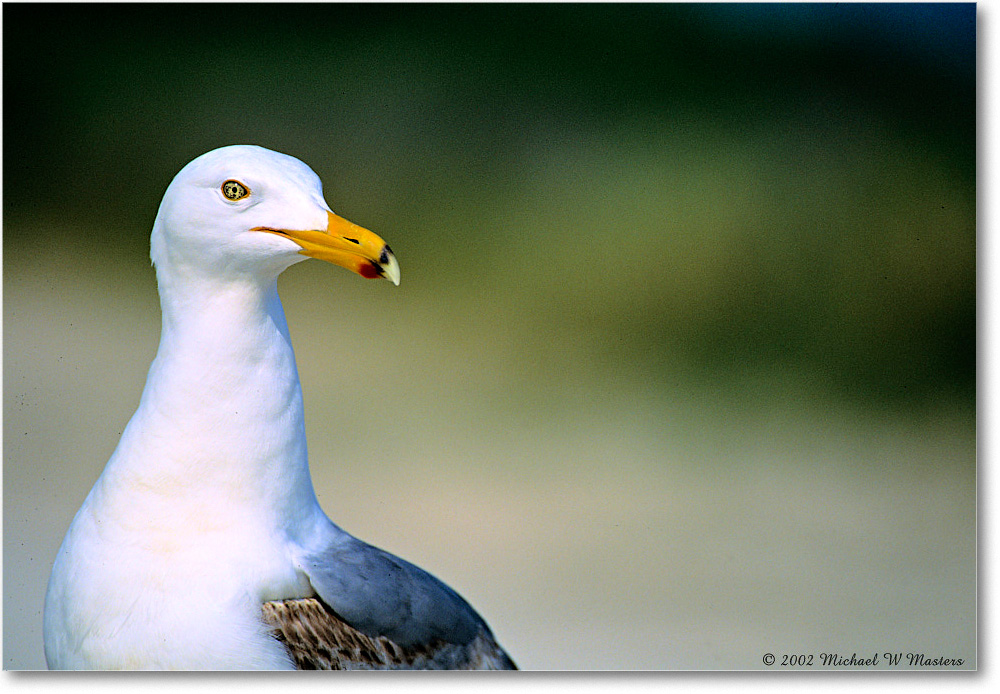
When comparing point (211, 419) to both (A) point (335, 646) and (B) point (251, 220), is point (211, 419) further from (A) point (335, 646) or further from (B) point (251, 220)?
(A) point (335, 646)

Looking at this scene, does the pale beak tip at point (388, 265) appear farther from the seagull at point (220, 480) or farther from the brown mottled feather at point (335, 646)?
the brown mottled feather at point (335, 646)

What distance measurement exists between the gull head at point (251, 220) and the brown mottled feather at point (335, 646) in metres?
0.59

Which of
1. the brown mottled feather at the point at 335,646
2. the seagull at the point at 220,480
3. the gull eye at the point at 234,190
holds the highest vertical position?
the gull eye at the point at 234,190

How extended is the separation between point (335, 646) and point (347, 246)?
2.33 feet

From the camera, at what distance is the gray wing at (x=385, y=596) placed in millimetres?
1953

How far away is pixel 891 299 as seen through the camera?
8.70 ft

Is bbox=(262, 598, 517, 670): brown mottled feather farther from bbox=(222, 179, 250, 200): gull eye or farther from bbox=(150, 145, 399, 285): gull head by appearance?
bbox=(222, 179, 250, 200): gull eye

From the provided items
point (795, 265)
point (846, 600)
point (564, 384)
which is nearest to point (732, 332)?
point (795, 265)

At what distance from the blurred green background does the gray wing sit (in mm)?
A: 491

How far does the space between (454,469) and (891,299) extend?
114 cm

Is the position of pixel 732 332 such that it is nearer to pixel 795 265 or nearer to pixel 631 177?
pixel 795 265

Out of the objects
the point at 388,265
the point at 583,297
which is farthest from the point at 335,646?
the point at 583,297

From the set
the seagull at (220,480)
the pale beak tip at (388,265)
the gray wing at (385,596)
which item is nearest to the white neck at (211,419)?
the seagull at (220,480)

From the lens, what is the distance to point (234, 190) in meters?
1.91
